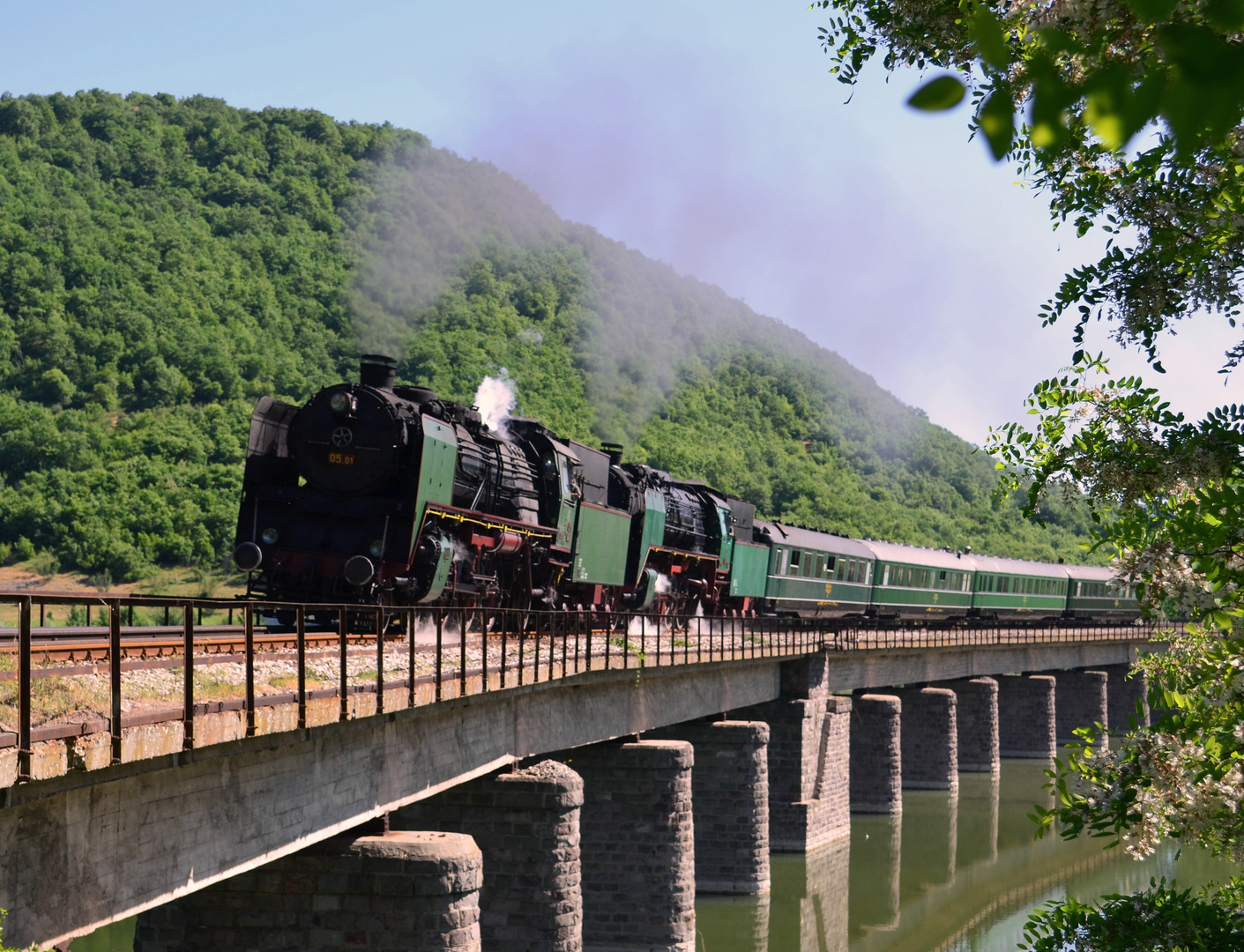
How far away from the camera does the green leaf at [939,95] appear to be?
2072 millimetres

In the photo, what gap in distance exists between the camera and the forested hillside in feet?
232

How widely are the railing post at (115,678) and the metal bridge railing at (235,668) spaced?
1 cm

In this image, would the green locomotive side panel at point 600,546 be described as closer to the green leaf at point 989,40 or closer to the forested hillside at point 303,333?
the green leaf at point 989,40

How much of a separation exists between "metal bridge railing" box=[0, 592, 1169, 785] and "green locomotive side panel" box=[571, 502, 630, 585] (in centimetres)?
250

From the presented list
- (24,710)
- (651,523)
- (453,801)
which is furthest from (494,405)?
(24,710)

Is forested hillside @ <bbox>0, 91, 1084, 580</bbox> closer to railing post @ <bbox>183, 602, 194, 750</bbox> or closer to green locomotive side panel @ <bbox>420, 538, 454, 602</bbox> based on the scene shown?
green locomotive side panel @ <bbox>420, 538, 454, 602</bbox>

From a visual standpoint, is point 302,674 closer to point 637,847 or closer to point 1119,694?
point 637,847

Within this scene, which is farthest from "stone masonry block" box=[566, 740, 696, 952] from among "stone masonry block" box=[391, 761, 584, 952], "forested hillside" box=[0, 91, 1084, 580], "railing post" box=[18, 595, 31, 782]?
"forested hillside" box=[0, 91, 1084, 580]

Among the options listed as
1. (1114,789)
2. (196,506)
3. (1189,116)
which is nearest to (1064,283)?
(1114,789)

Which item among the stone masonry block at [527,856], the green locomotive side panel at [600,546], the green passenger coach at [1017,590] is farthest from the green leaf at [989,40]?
the green passenger coach at [1017,590]

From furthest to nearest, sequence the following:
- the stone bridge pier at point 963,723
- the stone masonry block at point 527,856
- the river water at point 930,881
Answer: the stone bridge pier at point 963,723 → the river water at point 930,881 → the stone masonry block at point 527,856

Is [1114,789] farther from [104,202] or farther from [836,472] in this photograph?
[836,472]

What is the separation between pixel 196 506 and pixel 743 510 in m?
31.9

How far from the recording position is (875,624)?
45312mm
